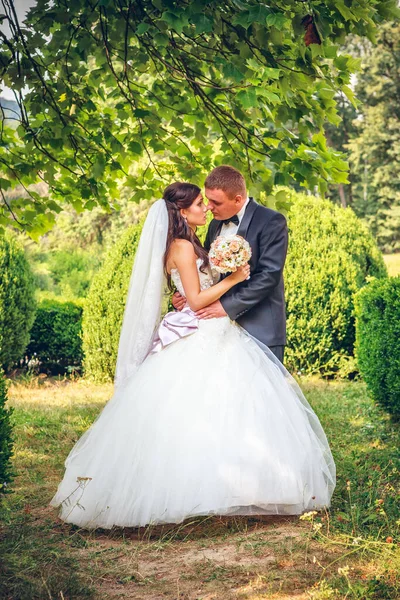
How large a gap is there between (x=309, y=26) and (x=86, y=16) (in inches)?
75.9

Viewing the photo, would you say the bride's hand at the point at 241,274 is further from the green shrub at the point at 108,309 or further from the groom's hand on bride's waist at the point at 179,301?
the green shrub at the point at 108,309

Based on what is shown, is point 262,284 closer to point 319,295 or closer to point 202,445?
point 202,445

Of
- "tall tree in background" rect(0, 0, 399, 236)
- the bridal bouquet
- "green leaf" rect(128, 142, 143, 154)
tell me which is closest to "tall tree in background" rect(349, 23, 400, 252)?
"tall tree in background" rect(0, 0, 399, 236)

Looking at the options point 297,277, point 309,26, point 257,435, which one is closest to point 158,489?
point 257,435

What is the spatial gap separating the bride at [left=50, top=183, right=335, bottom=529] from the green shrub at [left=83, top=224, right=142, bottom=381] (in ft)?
16.8

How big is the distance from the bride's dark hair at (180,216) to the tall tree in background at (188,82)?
0.75 metres

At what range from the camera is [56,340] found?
11.5m

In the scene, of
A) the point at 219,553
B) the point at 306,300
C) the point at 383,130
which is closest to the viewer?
the point at 219,553

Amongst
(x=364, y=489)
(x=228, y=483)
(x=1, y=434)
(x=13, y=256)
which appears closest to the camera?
(x=228, y=483)

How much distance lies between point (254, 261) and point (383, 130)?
28963mm

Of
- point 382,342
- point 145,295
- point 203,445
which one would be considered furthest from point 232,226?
point 382,342

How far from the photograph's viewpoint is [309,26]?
13.7 ft

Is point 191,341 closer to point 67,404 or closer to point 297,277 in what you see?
point 67,404

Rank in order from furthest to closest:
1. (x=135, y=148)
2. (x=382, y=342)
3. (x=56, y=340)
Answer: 1. (x=56, y=340)
2. (x=382, y=342)
3. (x=135, y=148)
